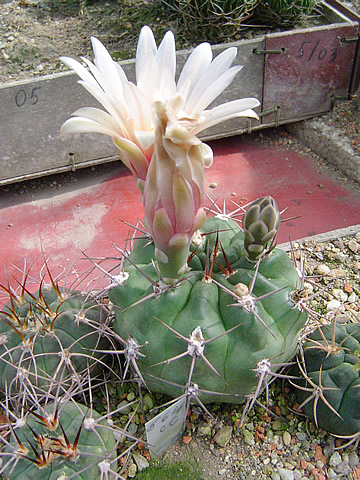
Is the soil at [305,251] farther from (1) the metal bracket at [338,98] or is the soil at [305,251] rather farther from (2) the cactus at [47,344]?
(2) the cactus at [47,344]

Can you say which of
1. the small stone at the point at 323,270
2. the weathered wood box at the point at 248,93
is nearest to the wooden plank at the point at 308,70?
the weathered wood box at the point at 248,93

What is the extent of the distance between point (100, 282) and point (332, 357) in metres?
1.09

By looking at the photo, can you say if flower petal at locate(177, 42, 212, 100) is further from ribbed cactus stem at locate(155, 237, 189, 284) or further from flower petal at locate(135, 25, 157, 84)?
ribbed cactus stem at locate(155, 237, 189, 284)

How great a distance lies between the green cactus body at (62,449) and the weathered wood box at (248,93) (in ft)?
5.29

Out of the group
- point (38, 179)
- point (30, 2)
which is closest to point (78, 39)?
point (30, 2)

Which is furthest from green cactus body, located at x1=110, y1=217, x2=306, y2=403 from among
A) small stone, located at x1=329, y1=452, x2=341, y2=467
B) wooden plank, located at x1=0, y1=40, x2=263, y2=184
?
wooden plank, located at x1=0, y1=40, x2=263, y2=184

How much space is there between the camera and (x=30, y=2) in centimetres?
321

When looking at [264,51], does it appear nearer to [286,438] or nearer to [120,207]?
[120,207]

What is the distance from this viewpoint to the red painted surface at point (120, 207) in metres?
2.20

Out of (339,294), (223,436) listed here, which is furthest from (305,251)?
(223,436)

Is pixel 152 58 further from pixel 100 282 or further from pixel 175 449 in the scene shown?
pixel 100 282

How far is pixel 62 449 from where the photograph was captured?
0.95 metres

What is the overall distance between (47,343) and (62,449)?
263 mm

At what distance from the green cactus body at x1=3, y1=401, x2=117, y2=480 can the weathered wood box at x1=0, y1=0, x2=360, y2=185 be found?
5.29ft
